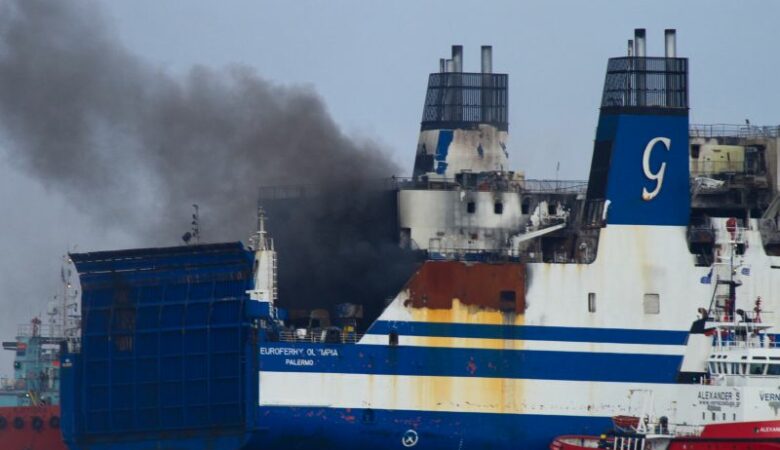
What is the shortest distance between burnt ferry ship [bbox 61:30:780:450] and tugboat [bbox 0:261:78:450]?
174 inches

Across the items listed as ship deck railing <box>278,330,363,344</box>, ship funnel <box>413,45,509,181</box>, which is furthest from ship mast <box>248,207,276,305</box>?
ship funnel <box>413,45,509,181</box>

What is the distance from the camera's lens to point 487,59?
7738 centimetres

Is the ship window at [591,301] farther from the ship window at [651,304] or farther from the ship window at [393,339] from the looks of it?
the ship window at [393,339]

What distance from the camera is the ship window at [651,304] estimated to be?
69938 mm

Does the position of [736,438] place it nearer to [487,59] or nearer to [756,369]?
[756,369]

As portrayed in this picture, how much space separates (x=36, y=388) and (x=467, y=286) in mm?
34970

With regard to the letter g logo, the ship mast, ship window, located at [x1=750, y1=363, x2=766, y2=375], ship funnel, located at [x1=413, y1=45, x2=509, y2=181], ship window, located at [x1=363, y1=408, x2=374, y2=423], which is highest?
ship funnel, located at [x1=413, y1=45, x2=509, y2=181]

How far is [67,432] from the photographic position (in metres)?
70.4

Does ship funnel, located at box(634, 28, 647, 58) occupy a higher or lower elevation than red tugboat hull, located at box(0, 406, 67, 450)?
higher

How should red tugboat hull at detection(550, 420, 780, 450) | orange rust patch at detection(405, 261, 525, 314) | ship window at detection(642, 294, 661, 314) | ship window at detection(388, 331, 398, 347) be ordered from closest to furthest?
red tugboat hull at detection(550, 420, 780, 450)
ship window at detection(388, 331, 398, 347)
orange rust patch at detection(405, 261, 525, 314)
ship window at detection(642, 294, 661, 314)

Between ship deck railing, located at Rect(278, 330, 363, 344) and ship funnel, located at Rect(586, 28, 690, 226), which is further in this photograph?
ship funnel, located at Rect(586, 28, 690, 226)

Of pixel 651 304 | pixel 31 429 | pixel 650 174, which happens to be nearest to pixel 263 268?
pixel 651 304

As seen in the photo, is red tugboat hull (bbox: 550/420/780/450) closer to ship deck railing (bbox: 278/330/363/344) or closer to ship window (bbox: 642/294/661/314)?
ship window (bbox: 642/294/661/314)

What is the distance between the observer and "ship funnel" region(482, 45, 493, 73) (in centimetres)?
7712
